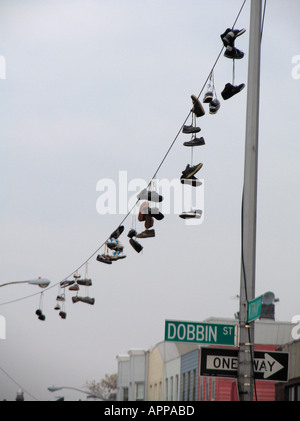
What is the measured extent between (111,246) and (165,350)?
21.7 metres

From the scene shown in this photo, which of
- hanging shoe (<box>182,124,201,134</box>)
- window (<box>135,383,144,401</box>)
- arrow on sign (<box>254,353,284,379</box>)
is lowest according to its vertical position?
arrow on sign (<box>254,353,284,379</box>)

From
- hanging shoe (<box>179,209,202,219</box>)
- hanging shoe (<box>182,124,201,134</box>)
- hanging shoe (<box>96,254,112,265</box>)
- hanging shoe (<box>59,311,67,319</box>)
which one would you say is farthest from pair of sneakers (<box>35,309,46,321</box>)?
hanging shoe (<box>182,124,201,134</box>)

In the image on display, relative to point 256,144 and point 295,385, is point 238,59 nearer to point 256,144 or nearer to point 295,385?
point 256,144

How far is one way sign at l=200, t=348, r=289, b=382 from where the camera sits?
25.5ft

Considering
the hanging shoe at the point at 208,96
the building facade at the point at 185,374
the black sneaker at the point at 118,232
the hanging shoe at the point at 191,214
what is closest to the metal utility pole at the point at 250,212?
the hanging shoe at the point at 208,96

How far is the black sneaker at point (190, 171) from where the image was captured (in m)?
9.74

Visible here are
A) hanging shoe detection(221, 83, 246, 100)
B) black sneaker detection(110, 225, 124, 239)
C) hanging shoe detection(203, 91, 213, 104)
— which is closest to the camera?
hanging shoe detection(221, 83, 246, 100)

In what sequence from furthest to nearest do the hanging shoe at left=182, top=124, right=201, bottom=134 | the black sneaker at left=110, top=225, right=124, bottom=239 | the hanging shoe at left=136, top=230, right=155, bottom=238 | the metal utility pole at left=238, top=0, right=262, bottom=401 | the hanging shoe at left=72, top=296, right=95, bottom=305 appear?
the hanging shoe at left=72, top=296, right=95, bottom=305 < the black sneaker at left=110, top=225, right=124, bottom=239 < the hanging shoe at left=136, top=230, right=155, bottom=238 < the hanging shoe at left=182, top=124, right=201, bottom=134 < the metal utility pole at left=238, top=0, right=262, bottom=401

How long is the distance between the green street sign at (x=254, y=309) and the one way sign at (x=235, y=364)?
17.6 inches

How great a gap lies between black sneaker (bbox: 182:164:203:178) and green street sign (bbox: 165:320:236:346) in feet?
7.48

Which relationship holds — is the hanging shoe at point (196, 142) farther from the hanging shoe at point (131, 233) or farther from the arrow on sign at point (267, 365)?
the hanging shoe at point (131, 233)

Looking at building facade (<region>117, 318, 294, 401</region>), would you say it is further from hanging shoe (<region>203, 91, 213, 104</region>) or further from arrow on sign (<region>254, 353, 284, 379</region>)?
arrow on sign (<region>254, 353, 284, 379</region>)

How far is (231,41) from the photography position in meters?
9.16

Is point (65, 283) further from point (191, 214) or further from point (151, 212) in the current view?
point (191, 214)
